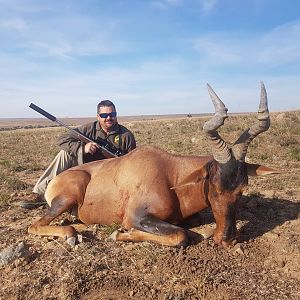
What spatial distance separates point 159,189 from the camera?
614 cm

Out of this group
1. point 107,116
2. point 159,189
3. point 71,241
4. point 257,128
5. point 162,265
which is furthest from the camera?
point 107,116

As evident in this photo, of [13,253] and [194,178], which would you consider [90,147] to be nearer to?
[194,178]

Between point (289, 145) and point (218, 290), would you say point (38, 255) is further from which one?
point (289, 145)

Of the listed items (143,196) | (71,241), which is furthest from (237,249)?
(71,241)

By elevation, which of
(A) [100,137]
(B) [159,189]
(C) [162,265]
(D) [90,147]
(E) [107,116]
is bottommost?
(C) [162,265]

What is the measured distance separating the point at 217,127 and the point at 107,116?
338cm

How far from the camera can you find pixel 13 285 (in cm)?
475

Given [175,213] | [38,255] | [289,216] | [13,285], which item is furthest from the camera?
[289,216]

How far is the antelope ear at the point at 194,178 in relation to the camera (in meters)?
5.89

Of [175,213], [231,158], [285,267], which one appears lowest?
[285,267]

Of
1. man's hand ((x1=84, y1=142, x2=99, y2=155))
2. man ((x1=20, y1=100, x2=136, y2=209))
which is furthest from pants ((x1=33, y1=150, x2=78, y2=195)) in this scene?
man's hand ((x1=84, y1=142, x2=99, y2=155))

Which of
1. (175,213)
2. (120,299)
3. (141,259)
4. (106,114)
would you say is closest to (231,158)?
(175,213)

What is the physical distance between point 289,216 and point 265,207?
0.62m

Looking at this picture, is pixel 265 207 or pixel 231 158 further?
pixel 265 207
